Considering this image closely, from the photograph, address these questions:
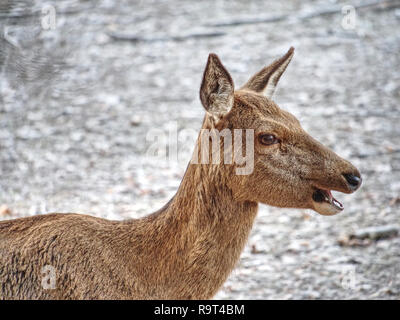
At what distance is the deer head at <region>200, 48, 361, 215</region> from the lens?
366cm

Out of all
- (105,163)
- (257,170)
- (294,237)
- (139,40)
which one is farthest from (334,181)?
(139,40)

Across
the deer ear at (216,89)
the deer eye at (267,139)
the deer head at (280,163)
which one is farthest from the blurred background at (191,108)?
the deer eye at (267,139)

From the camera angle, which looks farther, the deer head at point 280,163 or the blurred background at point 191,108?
the blurred background at point 191,108

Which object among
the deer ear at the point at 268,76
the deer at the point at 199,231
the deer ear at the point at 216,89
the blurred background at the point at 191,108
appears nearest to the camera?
the deer ear at the point at 216,89

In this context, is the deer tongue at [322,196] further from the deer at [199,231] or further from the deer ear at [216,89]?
the deer ear at [216,89]

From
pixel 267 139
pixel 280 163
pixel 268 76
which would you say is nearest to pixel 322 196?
pixel 280 163

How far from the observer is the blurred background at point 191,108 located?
5945 millimetres

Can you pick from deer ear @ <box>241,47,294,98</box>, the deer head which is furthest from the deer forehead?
deer ear @ <box>241,47,294,98</box>

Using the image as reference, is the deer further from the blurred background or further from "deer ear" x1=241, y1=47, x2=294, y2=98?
the blurred background

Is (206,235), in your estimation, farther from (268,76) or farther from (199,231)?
(268,76)

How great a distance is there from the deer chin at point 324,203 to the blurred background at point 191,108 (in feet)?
6.80

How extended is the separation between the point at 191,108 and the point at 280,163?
6.15m

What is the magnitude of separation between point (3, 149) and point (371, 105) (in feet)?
18.1

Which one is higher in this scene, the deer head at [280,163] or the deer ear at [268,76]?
the deer ear at [268,76]
